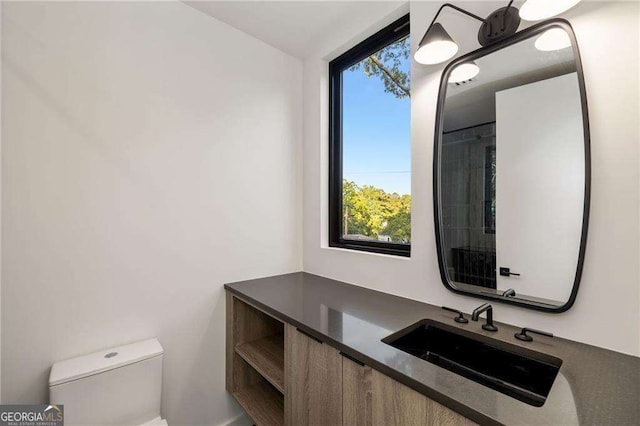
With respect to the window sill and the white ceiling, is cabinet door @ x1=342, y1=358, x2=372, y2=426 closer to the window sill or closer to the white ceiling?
the window sill

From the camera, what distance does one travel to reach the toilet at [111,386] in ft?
3.94

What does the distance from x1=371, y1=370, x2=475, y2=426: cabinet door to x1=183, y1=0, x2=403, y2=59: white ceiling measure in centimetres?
186

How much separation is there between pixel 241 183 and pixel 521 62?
1.62 meters

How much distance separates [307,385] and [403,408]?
50 centimetres

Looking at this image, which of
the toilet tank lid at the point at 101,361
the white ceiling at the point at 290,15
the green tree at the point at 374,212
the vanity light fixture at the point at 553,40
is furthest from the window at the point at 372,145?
the toilet tank lid at the point at 101,361

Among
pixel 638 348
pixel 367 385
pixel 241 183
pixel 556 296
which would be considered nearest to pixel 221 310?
pixel 241 183

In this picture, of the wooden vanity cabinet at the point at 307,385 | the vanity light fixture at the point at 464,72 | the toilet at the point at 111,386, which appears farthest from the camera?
the vanity light fixture at the point at 464,72

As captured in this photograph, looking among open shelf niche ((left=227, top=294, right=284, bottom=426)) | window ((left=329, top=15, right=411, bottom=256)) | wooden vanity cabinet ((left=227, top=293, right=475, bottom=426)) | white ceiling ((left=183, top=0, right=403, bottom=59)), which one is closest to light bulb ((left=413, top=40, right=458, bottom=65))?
window ((left=329, top=15, right=411, bottom=256))

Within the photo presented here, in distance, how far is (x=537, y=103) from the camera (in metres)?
1.12

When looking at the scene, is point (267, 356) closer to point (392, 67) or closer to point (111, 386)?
point (111, 386)

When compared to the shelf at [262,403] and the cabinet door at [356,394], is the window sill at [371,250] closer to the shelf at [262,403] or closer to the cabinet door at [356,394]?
the cabinet door at [356,394]

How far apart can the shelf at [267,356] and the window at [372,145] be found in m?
0.80

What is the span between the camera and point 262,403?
1.71 metres

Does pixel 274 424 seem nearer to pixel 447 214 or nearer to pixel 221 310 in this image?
pixel 221 310
